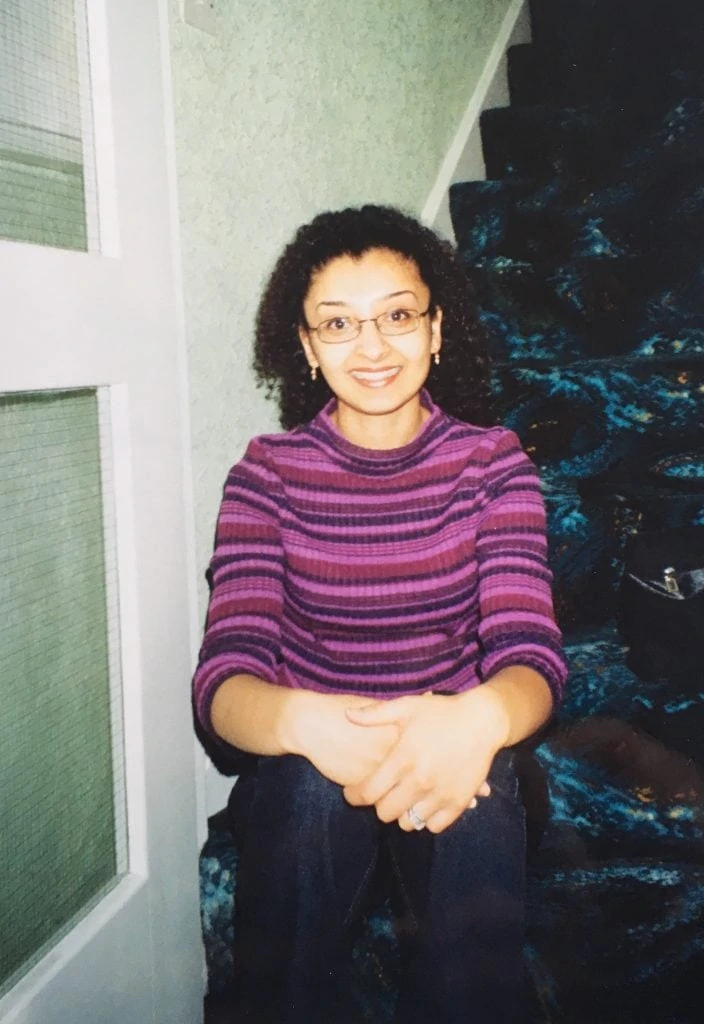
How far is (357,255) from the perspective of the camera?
1.12 m

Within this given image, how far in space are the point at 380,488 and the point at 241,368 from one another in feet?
1.25

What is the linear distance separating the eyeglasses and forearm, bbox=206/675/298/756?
1.71 feet

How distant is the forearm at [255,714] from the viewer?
2.88 feet

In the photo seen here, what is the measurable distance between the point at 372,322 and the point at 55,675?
26.3 inches

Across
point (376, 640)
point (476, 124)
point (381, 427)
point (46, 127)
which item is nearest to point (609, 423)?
point (381, 427)

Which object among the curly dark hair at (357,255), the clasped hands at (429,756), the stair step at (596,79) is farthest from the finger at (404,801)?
the stair step at (596,79)

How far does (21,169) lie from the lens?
2.80 feet

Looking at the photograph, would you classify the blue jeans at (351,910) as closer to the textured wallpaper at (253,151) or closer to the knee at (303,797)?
the knee at (303,797)

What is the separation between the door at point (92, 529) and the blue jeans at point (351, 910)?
9.9 inches

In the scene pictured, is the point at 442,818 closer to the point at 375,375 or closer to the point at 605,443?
the point at 375,375

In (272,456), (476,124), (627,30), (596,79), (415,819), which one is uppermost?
(627,30)

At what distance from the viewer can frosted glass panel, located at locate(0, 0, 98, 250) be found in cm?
83

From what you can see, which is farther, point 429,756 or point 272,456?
point 272,456

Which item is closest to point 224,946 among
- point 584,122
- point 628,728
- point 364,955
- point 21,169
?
point 364,955
